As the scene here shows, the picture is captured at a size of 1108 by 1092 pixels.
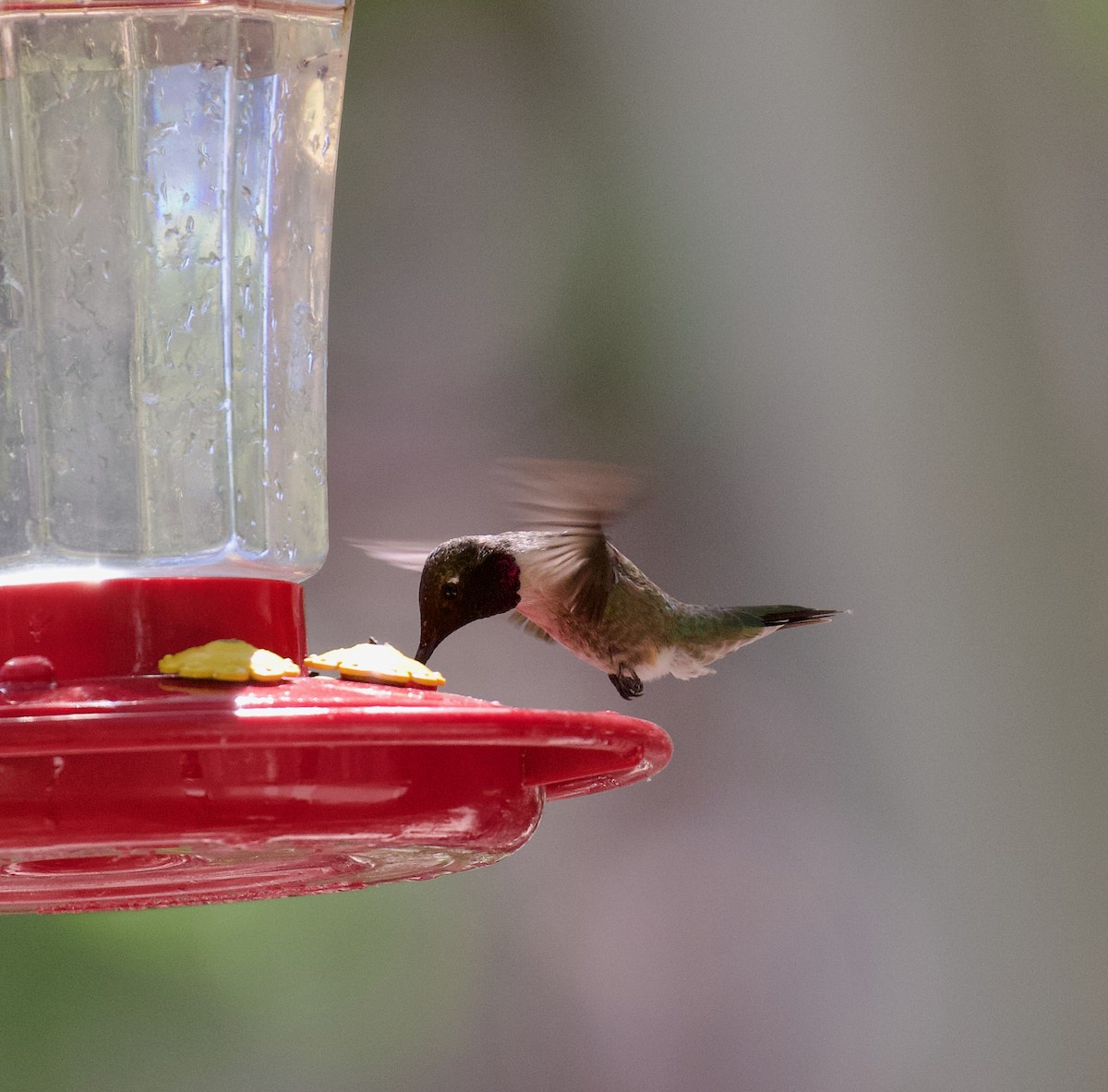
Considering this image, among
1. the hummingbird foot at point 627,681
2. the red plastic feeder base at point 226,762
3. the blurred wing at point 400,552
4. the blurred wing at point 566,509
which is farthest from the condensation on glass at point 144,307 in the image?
the hummingbird foot at point 627,681

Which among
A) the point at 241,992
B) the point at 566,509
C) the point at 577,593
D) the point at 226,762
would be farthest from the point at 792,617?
the point at 241,992

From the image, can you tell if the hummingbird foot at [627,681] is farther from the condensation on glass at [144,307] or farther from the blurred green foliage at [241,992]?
the blurred green foliage at [241,992]

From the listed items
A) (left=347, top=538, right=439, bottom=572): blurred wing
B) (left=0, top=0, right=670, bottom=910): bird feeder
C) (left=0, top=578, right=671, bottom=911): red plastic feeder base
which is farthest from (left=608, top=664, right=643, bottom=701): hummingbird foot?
(left=0, top=578, right=671, bottom=911): red plastic feeder base

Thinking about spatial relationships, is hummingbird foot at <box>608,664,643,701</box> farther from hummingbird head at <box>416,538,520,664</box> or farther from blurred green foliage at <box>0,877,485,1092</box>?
blurred green foliage at <box>0,877,485,1092</box>

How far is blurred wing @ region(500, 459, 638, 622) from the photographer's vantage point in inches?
103

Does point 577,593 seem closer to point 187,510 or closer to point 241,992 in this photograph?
point 187,510

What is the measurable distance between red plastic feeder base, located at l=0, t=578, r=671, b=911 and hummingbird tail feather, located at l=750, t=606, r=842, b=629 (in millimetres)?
1632

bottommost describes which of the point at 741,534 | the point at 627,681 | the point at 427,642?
the point at 741,534

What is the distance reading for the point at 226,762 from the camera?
1404mm

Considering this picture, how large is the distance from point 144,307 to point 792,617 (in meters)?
1.78

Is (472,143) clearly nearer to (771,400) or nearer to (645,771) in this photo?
(771,400)

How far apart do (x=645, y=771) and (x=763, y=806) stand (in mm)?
3663

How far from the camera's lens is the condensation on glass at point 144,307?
1913mm

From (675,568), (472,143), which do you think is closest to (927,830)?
(675,568)
